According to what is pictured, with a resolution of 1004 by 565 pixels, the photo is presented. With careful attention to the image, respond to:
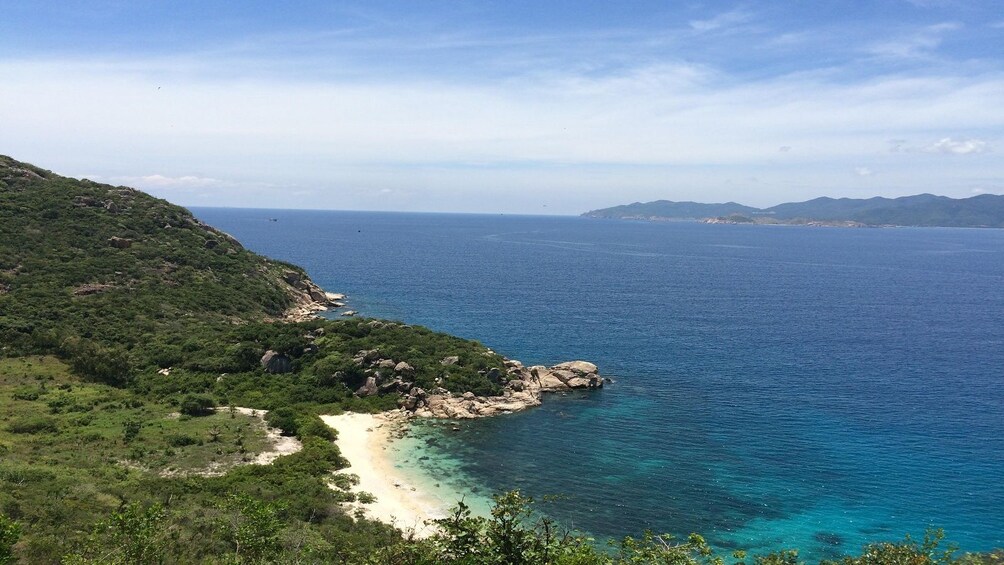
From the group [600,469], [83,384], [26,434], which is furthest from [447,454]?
[83,384]

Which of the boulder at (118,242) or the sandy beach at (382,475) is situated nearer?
the sandy beach at (382,475)

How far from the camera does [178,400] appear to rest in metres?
65.1

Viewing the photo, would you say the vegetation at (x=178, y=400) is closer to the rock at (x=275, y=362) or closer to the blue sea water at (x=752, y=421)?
the rock at (x=275, y=362)

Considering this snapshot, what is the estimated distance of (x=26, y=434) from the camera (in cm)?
5112

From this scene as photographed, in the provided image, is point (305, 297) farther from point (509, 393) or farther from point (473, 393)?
point (509, 393)

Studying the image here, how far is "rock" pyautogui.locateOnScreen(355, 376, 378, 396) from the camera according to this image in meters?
72.6

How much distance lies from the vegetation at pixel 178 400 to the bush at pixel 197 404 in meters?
0.20

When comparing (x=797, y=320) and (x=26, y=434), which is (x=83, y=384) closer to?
(x=26, y=434)

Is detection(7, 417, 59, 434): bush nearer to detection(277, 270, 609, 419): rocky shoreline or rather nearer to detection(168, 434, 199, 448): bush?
detection(168, 434, 199, 448): bush

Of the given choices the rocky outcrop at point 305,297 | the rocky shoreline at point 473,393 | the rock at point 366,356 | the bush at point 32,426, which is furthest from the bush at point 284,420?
the rocky outcrop at point 305,297

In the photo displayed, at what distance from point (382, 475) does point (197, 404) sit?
965 inches

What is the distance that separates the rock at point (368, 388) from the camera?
238ft

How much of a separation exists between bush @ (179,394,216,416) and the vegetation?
0.66 feet

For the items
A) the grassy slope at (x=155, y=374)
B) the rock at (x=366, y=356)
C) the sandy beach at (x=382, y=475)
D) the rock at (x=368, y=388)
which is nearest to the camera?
the grassy slope at (x=155, y=374)
